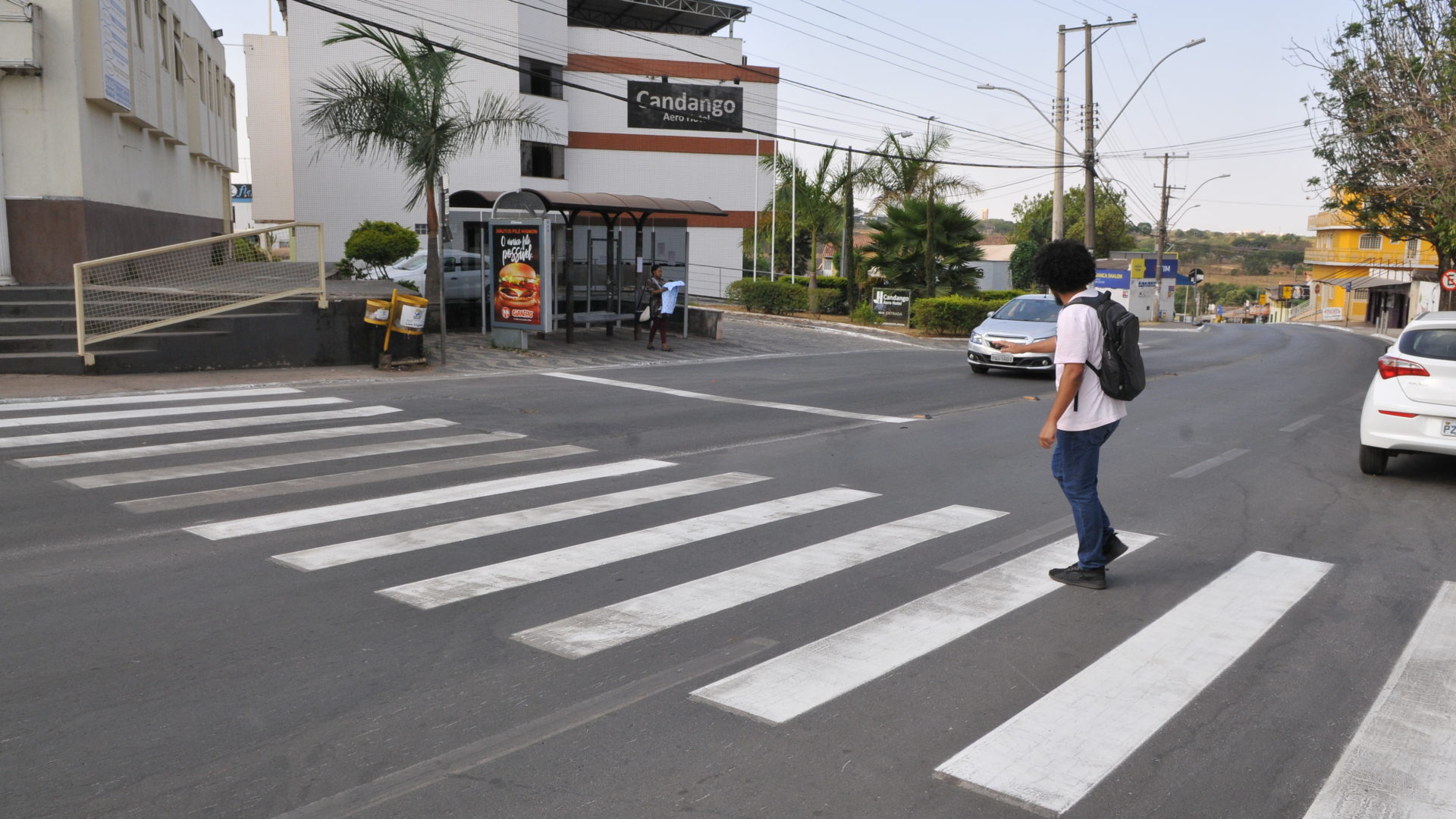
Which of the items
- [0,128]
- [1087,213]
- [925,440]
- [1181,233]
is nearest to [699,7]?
[1087,213]

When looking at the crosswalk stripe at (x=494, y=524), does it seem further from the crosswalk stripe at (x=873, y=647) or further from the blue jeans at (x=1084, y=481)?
the blue jeans at (x=1084, y=481)

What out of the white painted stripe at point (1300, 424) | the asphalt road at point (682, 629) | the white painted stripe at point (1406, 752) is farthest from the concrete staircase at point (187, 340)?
the white painted stripe at point (1406, 752)

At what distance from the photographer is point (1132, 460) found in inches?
424

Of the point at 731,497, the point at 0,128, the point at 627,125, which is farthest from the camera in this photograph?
the point at 627,125

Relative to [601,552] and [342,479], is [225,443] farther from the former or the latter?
[601,552]

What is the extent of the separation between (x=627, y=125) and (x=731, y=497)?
42467 mm

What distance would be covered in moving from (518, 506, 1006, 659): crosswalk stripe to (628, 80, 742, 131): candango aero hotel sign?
43.1m

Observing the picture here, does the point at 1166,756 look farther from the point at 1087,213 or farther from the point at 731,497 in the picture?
the point at 1087,213

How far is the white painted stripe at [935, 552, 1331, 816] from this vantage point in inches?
156

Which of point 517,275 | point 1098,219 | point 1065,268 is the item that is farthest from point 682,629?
point 1098,219

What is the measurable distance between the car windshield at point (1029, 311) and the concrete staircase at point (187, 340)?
10866 millimetres

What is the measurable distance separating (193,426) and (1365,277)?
8701 centimetres

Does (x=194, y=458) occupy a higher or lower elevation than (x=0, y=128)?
lower

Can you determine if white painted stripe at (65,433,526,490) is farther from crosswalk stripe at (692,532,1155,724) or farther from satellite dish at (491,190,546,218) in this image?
satellite dish at (491,190,546,218)
